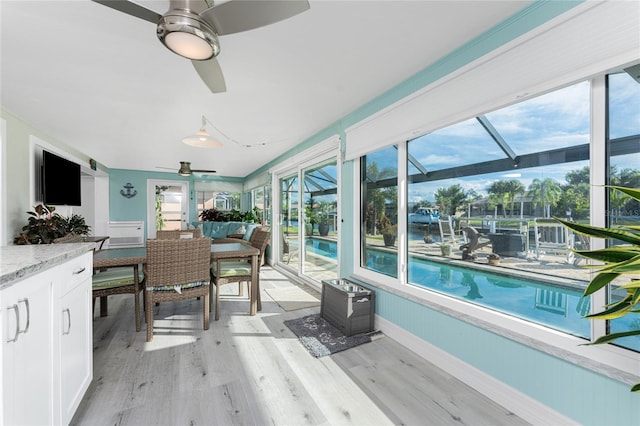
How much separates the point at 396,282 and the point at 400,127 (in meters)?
1.41

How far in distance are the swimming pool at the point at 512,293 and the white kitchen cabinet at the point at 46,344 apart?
2366 millimetres

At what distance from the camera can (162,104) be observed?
2742 mm

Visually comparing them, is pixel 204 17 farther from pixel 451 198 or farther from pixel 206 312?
pixel 206 312

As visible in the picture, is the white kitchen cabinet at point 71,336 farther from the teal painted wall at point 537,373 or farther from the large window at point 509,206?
the large window at point 509,206

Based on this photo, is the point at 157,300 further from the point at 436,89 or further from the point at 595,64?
the point at 595,64

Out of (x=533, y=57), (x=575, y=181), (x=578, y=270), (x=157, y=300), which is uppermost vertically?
(x=533, y=57)

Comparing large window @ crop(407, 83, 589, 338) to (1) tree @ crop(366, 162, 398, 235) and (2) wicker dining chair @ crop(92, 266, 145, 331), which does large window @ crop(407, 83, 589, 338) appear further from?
(2) wicker dining chair @ crop(92, 266, 145, 331)

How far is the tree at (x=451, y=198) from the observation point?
85.7 inches

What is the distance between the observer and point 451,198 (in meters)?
2.24

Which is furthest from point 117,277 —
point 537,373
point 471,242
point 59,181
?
point 537,373

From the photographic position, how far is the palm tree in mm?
1584

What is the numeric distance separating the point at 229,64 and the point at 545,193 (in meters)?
2.38

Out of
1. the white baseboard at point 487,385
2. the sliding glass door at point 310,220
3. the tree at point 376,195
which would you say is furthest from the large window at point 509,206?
the sliding glass door at point 310,220

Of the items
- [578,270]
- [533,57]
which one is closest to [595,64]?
[533,57]
